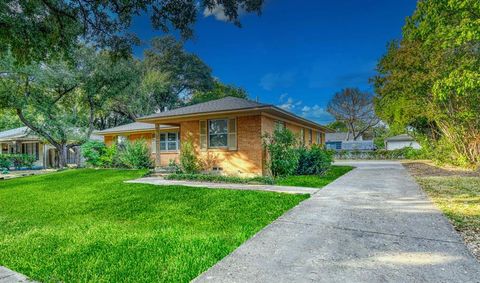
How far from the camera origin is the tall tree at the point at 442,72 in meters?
9.02

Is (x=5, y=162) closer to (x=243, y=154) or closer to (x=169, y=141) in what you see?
(x=169, y=141)

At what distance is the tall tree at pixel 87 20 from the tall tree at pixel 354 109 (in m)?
47.6

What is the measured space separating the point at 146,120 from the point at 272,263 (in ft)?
38.4

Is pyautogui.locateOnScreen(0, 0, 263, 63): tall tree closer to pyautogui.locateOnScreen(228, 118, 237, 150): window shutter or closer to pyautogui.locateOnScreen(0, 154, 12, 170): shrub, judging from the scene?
pyautogui.locateOnScreen(228, 118, 237, 150): window shutter

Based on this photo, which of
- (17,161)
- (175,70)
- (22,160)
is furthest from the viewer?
(175,70)

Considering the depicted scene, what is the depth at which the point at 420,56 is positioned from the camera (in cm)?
1418

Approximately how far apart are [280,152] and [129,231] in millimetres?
7497

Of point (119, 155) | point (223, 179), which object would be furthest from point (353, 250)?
point (119, 155)

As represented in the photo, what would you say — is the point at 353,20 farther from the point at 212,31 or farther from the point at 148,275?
the point at 148,275

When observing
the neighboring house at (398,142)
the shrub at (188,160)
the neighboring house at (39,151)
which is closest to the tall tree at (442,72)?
the shrub at (188,160)

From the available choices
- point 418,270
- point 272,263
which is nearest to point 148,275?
point 272,263

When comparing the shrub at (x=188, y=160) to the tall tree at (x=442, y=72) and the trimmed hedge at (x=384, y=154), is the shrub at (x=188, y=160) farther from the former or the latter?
the trimmed hedge at (x=384, y=154)

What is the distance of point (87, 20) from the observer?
790cm

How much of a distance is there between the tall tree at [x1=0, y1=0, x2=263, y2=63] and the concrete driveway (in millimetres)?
5486
